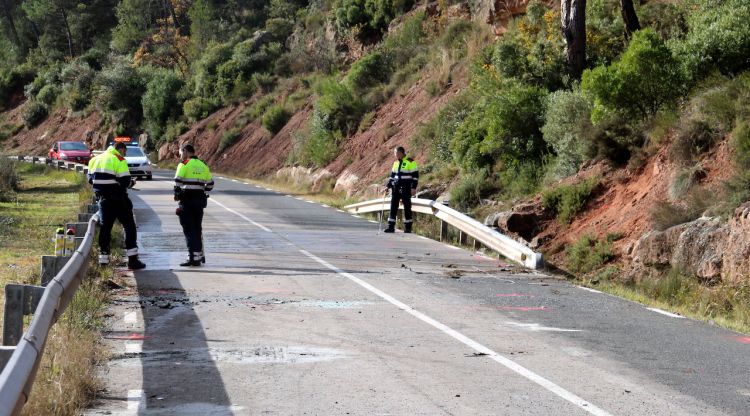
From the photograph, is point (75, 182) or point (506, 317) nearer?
point (506, 317)

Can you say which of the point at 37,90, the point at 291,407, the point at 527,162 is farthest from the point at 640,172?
the point at 37,90

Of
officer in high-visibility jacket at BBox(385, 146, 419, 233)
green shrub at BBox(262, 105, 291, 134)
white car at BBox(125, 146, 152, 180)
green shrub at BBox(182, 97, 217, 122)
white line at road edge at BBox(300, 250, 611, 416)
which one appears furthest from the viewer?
green shrub at BBox(182, 97, 217, 122)

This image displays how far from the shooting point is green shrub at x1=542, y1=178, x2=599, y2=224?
19.9 meters

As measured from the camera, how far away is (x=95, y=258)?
14758mm

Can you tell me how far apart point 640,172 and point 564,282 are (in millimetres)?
5631

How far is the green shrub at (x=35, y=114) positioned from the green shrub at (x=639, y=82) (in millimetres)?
72484

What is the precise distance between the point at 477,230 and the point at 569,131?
14.6 ft

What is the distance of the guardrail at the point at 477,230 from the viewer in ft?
53.9

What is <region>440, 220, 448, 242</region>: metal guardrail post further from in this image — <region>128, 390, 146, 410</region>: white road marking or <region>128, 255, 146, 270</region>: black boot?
<region>128, 390, 146, 410</region>: white road marking

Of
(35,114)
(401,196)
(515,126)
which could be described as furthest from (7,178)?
(35,114)

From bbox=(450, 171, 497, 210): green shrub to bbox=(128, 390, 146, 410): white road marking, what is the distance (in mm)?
17580

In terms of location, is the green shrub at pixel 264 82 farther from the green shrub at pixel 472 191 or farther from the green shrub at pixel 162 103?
the green shrub at pixel 472 191

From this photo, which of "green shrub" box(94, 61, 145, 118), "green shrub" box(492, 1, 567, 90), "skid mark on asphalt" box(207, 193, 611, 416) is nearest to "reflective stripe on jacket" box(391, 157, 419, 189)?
"green shrub" box(492, 1, 567, 90)

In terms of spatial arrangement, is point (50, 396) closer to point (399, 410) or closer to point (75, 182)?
point (399, 410)
